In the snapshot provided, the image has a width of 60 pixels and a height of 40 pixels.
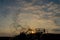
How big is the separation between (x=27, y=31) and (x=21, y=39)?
21.0ft

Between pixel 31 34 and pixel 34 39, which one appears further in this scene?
pixel 31 34

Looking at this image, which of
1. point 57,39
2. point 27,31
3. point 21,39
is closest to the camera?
point 57,39

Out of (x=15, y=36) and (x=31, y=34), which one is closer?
(x=15, y=36)

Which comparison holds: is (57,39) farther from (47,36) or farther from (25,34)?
(25,34)

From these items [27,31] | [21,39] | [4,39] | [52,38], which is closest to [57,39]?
[52,38]

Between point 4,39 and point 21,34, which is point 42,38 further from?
point 4,39

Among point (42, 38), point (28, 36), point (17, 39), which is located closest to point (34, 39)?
point (28, 36)

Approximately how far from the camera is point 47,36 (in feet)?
147

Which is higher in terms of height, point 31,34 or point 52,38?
point 31,34

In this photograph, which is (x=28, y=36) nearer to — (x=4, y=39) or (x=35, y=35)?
(x=35, y=35)

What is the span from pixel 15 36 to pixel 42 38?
12.4 meters

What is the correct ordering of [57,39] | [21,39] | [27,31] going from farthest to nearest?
[27,31] < [21,39] < [57,39]

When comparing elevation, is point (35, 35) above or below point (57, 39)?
above

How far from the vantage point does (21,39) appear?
175 feet
